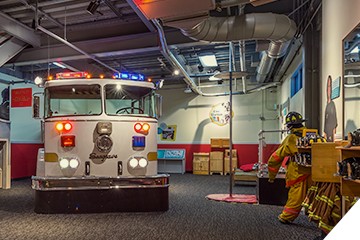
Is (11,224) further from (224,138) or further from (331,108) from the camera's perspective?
(224,138)

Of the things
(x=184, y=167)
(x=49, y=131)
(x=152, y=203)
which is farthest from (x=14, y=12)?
(x=184, y=167)

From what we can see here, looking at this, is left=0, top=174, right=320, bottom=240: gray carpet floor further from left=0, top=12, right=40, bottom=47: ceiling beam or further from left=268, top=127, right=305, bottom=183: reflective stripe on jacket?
left=0, top=12, right=40, bottom=47: ceiling beam

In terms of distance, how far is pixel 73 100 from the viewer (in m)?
6.16

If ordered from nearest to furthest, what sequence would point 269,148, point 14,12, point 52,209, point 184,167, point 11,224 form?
point 11,224
point 52,209
point 14,12
point 269,148
point 184,167

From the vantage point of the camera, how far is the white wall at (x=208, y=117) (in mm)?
13672

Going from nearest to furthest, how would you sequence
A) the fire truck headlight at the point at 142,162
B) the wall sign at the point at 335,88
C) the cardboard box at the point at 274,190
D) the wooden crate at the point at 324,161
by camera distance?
the wooden crate at the point at 324,161 < the wall sign at the point at 335,88 < the fire truck headlight at the point at 142,162 < the cardboard box at the point at 274,190

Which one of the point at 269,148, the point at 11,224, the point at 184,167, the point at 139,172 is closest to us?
the point at 11,224

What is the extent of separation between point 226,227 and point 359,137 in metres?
2.72

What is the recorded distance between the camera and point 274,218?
18.2 feet

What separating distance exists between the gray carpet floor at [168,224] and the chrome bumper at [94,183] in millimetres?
495

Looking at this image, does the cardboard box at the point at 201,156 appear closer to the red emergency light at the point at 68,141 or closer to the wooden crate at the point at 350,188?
the red emergency light at the point at 68,141

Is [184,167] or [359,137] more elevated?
[359,137]

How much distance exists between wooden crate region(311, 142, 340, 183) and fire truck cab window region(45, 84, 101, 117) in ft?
12.1

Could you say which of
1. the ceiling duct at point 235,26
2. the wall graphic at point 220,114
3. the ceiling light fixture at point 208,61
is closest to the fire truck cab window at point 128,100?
the ceiling duct at point 235,26
